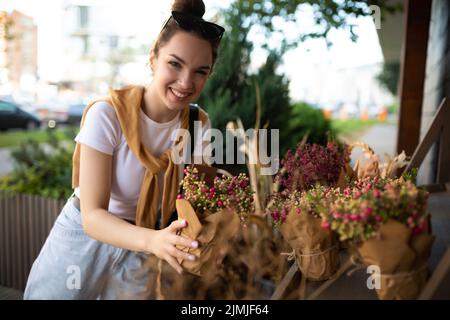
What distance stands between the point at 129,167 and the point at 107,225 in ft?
0.78

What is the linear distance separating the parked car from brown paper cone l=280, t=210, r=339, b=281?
25.4ft

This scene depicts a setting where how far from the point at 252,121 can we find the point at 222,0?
1127 millimetres

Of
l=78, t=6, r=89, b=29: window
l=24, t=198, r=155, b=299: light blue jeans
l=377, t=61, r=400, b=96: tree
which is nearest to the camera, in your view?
l=24, t=198, r=155, b=299: light blue jeans

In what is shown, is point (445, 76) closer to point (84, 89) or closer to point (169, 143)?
point (169, 143)

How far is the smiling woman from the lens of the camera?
1128 mm

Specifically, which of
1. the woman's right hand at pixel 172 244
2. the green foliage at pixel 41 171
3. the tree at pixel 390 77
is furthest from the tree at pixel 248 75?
the tree at pixel 390 77

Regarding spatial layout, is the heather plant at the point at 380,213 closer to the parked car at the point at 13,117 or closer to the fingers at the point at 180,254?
the fingers at the point at 180,254

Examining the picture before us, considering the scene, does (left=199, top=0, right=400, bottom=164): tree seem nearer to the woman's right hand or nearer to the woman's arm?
the woman's arm

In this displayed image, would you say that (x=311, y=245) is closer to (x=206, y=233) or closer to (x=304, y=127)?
(x=206, y=233)

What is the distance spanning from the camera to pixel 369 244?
0.77m

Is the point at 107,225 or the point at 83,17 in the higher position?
the point at 83,17

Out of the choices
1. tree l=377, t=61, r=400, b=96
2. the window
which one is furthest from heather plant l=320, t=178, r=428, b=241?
tree l=377, t=61, r=400, b=96

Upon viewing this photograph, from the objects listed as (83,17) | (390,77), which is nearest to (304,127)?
(83,17)

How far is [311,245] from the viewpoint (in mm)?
960
